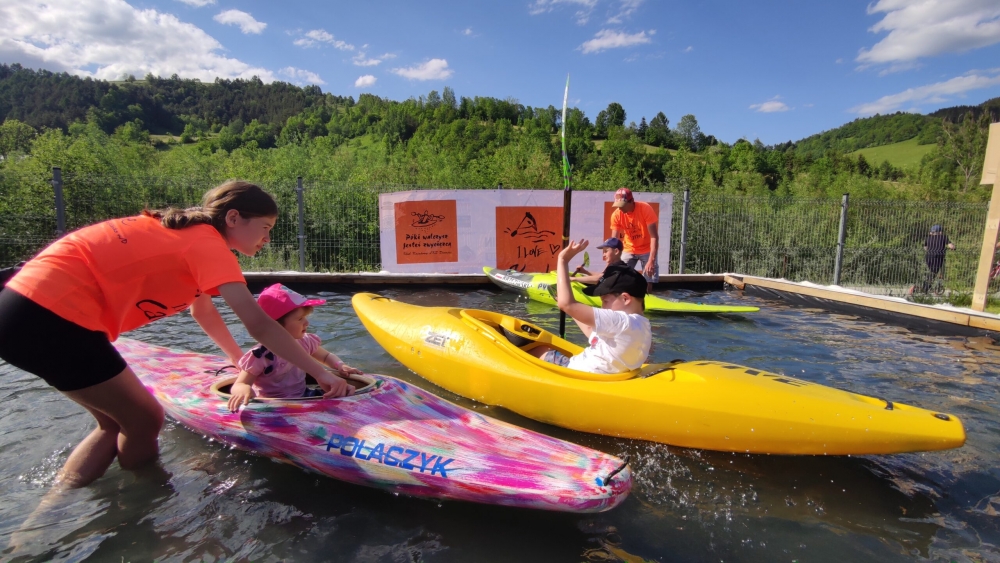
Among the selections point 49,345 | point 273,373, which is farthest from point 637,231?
→ point 49,345

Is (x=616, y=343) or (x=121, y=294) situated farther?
(x=616, y=343)

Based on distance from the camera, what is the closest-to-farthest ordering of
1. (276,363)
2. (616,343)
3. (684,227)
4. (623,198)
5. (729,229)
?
(276,363) < (616,343) < (623,198) < (684,227) < (729,229)

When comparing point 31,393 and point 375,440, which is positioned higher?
point 375,440

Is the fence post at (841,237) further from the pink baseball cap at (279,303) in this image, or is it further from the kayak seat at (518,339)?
the pink baseball cap at (279,303)

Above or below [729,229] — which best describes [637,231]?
above

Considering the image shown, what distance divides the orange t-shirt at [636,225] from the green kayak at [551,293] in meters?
1.03

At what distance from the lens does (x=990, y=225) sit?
7.12m

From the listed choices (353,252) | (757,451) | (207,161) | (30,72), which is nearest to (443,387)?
(757,451)

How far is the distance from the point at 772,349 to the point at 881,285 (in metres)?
7.24

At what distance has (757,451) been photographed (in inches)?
124

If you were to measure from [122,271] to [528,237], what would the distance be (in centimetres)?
892

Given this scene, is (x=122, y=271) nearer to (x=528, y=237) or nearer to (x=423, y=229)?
(x=423, y=229)

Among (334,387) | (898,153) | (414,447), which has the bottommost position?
(414,447)

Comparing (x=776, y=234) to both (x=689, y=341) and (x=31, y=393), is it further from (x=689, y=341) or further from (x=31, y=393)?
(x=31, y=393)
